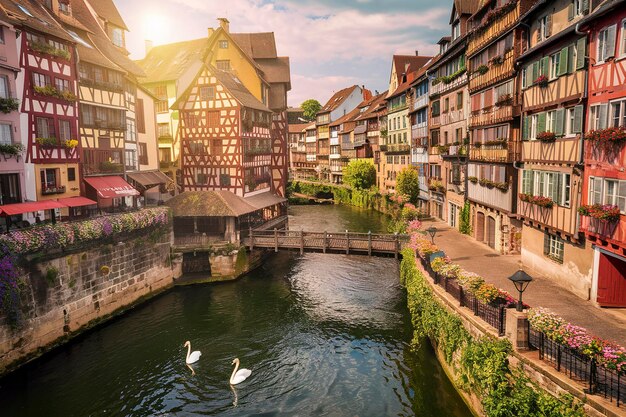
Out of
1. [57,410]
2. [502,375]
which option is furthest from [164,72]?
[502,375]

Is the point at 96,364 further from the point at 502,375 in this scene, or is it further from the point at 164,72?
the point at 164,72

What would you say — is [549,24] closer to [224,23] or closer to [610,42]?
[610,42]

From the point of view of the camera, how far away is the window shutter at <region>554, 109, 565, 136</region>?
1852 centimetres

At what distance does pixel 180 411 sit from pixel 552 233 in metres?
17.8

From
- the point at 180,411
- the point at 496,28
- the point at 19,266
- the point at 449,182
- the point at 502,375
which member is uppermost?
the point at 496,28

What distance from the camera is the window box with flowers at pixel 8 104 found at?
72.9 ft

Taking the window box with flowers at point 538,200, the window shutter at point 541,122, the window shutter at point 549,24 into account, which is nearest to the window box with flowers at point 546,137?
the window shutter at point 541,122

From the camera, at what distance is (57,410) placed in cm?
1719

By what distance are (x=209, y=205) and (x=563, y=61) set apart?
963 inches

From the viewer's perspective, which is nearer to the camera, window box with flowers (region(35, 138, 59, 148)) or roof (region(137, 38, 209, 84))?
window box with flowers (region(35, 138, 59, 148))

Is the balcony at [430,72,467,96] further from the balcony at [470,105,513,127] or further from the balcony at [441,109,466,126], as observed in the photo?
the balcony at [470,105,513,127]

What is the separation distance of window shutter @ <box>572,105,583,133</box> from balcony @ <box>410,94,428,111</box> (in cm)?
2611

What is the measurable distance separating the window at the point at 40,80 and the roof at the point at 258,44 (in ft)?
87.4

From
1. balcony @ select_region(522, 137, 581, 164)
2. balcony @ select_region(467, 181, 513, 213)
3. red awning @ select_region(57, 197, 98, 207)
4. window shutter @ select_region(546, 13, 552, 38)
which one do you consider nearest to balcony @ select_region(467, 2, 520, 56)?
window shutter @ select_region(546, 13, 552, 38)
